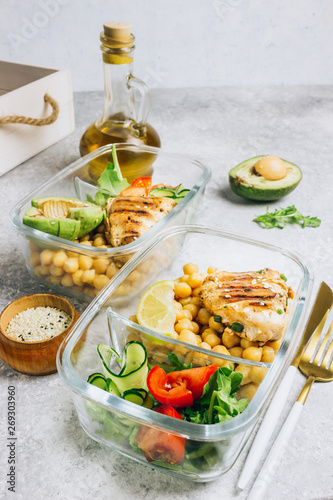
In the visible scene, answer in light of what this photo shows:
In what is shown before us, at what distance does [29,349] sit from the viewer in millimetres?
944

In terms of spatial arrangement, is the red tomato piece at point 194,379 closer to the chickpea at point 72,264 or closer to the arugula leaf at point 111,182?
the chickpea at point 72,264

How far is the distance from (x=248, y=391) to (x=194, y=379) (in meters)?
0.11

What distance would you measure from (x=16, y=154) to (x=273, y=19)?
134 centimetres

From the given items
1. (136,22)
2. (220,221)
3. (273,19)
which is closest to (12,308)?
(220,221)

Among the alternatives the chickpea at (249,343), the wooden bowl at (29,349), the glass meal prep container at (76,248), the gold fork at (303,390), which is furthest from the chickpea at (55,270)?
the gold fork at (303,390)

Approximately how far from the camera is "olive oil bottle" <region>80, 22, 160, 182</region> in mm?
1430

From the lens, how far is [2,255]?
4.41 feet

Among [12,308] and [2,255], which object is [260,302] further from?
[2,255]

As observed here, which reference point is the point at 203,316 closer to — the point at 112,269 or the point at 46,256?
the point at 112,269

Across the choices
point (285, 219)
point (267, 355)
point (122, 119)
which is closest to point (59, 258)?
point (267, 355)

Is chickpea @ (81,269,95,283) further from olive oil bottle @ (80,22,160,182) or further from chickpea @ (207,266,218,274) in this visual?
olive oil bottle @ (80,22,160,182)

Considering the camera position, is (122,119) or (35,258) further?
(122,119)

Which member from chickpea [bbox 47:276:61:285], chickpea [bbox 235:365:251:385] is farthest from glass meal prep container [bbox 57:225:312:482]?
chickpea [bbox 47:276:61:285]

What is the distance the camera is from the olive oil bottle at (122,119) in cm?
143
